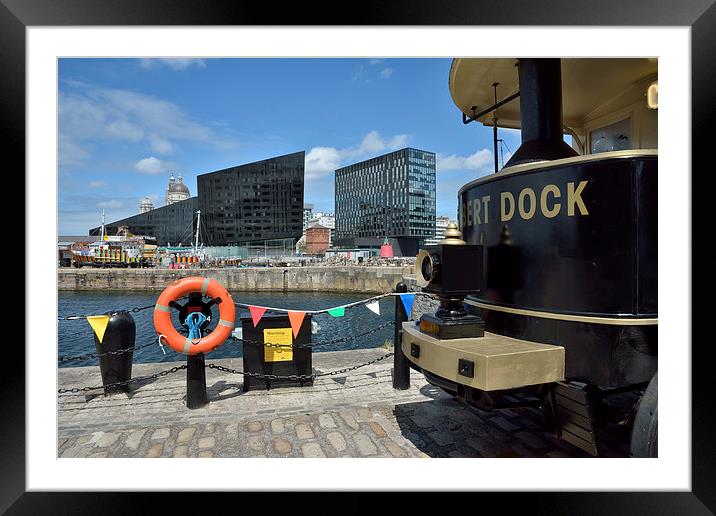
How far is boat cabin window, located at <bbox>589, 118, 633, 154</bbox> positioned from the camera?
4.48 m

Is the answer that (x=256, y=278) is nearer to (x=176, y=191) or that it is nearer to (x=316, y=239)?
(x=316, y=239)

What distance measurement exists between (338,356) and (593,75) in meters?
6.06

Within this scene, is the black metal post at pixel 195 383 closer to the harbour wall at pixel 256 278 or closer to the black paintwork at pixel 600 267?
the black paintwork at pixel 600 267

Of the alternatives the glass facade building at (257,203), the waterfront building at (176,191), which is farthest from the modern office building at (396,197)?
the waterfront building at (176,191)

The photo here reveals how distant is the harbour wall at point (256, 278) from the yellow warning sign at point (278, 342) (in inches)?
1407

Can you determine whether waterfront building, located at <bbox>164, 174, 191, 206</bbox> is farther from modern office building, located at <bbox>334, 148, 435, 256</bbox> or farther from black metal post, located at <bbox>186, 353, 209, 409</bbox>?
black metal post, located at <bbox>186, 353, 209, 409</bbox>

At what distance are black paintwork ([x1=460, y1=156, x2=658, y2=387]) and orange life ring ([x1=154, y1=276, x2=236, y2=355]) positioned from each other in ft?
12.7

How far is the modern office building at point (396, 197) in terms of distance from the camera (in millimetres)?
107812

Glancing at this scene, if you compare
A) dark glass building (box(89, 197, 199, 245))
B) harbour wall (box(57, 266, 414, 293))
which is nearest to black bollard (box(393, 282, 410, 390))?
harbour wall (box(57, 266, 414, 293))

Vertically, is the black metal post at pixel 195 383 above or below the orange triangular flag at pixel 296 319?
below

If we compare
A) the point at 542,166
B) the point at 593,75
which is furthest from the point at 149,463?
the point at 593,75
